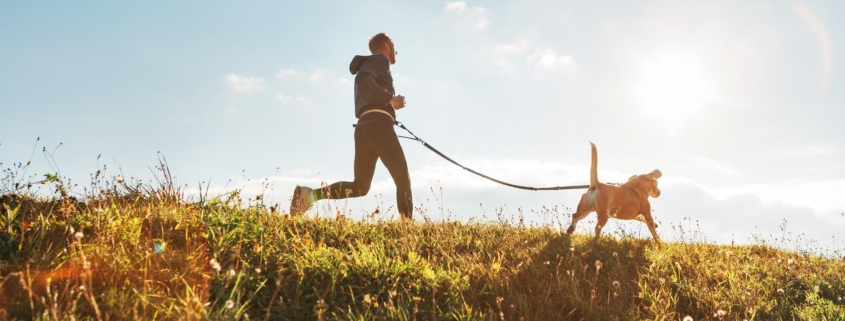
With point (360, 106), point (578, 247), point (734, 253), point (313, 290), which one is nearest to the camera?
point (313, 290)

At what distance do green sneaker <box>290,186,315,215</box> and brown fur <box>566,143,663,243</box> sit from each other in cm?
334

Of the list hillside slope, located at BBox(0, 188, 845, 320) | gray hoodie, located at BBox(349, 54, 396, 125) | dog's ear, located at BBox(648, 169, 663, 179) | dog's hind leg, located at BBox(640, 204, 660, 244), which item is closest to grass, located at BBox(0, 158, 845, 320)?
hillside slope, located at BBox(0, 188, 845, 320)

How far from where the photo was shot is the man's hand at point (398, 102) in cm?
704

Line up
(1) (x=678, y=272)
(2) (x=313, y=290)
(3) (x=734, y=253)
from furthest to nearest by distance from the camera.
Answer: (3) (x=734, y=253)
(1) (x=678, y=272)
(2) (x=313, y=290)

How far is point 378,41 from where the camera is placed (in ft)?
25.0

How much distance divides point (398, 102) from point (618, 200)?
3.16 m

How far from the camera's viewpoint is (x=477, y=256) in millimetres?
5117

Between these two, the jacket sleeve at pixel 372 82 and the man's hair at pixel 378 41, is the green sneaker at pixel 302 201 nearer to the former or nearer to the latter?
the jacket sleeve at pixel 372 82

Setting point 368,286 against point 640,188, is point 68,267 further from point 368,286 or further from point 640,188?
point 640,188

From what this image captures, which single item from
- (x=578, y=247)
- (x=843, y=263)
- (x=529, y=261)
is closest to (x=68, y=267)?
(x=529, y=261)

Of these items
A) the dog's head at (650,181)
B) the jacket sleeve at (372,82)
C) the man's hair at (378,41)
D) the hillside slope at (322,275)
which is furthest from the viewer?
the dog's head at (650,181)

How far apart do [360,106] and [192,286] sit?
13.1 feet

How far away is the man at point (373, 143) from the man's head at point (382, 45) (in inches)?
12.8

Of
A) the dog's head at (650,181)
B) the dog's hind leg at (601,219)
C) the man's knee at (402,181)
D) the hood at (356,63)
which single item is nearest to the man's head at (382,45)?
the hood at (356,63)
